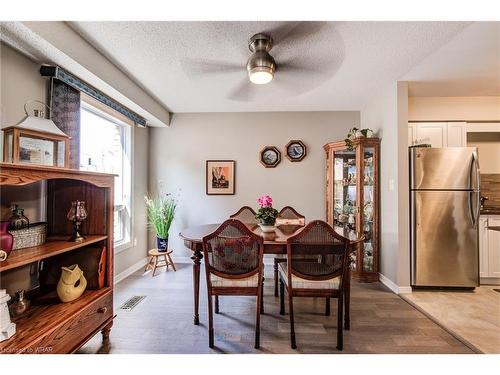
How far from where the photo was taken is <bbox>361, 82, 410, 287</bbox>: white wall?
8.75ft

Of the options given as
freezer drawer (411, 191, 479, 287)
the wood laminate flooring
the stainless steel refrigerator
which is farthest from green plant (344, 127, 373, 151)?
the wood laminate flooring

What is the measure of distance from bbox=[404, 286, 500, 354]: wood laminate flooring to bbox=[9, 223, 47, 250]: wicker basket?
3.20m

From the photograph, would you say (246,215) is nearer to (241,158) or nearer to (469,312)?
(241,158)

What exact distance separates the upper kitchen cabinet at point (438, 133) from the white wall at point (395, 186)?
40 cm

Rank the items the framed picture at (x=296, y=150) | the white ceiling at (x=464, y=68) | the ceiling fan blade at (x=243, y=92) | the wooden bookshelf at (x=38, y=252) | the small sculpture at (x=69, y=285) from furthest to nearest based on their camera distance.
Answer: the framed picture at (x=296, y=150) → the ceiling fan blade at (x=243, y=92) → the white ceiling at (x=464, y=68) → the small sculpture at (x=69, y=285) → the wooden bookshelf at (x=38, y=252)

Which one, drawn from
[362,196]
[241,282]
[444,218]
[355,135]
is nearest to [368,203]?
[362,196]

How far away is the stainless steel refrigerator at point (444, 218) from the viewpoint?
8.60 feet

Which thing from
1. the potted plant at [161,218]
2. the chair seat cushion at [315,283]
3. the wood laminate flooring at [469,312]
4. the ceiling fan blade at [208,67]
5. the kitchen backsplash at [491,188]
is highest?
the ceiling fan blade at [208,67]

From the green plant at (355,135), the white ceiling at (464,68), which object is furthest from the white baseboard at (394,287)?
the white ceiling at (464,68)

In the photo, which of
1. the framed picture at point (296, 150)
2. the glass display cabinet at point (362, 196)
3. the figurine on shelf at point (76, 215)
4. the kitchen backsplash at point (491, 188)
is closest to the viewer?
the figurine on shelf at point (76, 215)

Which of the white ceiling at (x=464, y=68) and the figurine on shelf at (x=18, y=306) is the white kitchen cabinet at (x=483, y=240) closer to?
the white ceiling at (x=464, y=68)

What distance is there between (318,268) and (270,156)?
234cm

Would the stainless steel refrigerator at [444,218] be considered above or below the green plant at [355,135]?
below

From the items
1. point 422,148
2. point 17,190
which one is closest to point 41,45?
point 17,190
